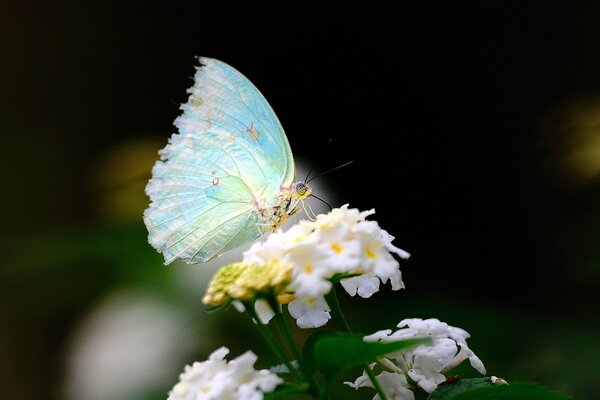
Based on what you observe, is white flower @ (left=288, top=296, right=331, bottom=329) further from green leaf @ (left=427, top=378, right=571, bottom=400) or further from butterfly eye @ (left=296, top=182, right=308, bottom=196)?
butterfly eye @ (left=296, top=182, right=308, bottom=196)

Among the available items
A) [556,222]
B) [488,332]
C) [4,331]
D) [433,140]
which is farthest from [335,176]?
[4,331]

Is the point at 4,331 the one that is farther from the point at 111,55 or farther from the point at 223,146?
the point at 223,146

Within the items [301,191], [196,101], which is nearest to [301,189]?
[301,191]

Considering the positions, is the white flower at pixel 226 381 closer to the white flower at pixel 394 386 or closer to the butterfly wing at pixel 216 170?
the white flower at pixel 394 386

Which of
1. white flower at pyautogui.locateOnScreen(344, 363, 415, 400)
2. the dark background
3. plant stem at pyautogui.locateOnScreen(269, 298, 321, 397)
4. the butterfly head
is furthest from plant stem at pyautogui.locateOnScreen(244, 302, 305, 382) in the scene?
the dark background

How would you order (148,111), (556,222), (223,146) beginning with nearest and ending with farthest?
(223,146) < (556,222) < (148,111)

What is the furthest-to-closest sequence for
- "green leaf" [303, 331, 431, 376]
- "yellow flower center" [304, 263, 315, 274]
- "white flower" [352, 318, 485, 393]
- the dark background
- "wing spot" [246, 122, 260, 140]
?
1. the dark background
2. "wing spot" [246, 122, 260, 140]
3. "white flower" [352, 318, 485, 393]
4. "yellow flower center" [304, 263, 315, 274]
5. "green leaf" [303, 331, 431, 376]

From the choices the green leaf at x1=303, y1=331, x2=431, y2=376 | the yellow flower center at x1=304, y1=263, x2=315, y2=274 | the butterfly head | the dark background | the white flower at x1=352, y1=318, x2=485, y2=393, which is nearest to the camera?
the green leaf at x1=303, y1=331, x2=431, y2=376
